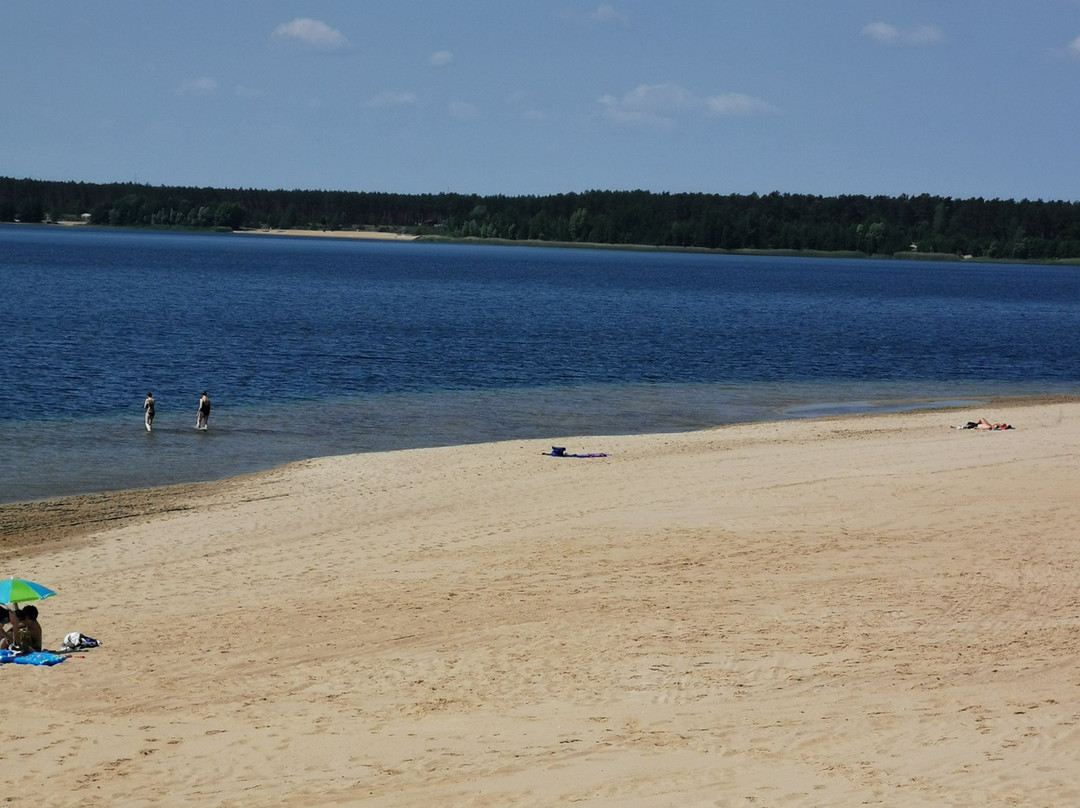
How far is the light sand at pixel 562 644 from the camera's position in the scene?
10.8 metres

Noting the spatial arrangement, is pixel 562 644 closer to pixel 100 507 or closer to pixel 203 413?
pixel 100 507

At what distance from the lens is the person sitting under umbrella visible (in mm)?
14312

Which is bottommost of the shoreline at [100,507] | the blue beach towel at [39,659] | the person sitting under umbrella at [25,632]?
the shoreline at [100,507]

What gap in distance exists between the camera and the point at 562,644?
14562 millimetres

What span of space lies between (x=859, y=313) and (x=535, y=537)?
294 feet

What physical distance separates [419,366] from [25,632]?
39150mm

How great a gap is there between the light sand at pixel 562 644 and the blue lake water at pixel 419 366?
7792mm

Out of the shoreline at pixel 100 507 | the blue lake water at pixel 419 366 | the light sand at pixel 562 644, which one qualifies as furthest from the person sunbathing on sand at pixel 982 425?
the shoreline at pixel 100 507

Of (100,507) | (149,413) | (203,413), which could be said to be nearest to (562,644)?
(100,507)

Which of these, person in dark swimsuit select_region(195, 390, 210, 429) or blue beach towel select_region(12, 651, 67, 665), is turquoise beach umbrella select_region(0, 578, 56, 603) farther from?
person in dark swimsuit select_region(195, 390, 210, 429)

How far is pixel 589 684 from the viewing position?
13.2 m

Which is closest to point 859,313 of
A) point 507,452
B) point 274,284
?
point 274,284

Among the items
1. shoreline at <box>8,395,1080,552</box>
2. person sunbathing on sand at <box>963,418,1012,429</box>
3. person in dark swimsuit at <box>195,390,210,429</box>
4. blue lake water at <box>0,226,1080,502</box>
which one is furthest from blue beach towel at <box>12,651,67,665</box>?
person sunbathing on sand at <box>963,418,1012,429</box>

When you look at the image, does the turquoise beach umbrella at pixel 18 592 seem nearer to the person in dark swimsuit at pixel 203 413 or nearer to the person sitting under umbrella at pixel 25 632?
the person sitting under umbrella at pixel 25 632
